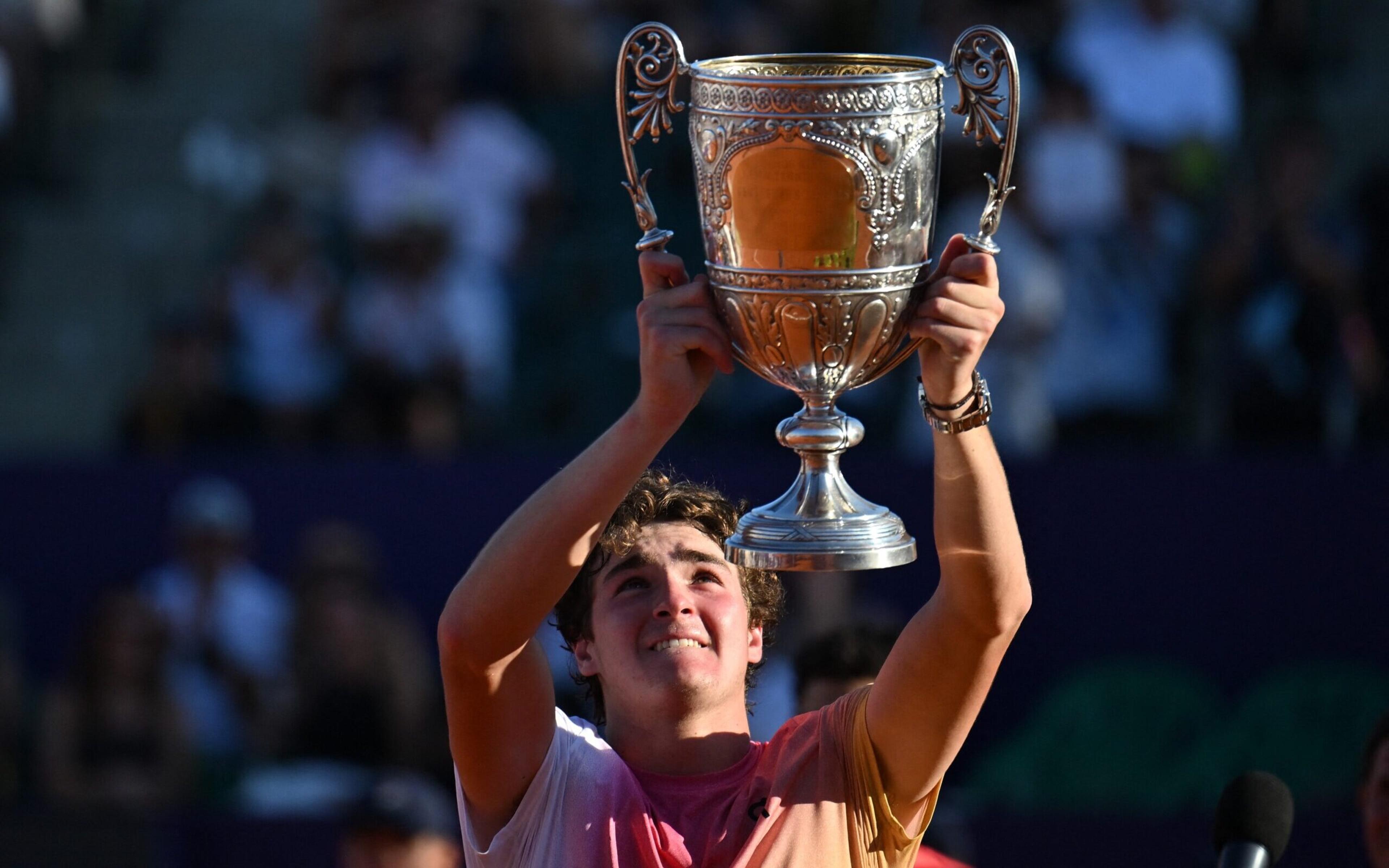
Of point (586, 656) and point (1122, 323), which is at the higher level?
point (586, 656)

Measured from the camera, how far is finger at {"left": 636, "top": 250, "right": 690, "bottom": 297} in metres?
2.80

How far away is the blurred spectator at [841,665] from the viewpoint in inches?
148

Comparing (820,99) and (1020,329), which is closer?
(820,99)

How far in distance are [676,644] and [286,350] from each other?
5427 millimetres

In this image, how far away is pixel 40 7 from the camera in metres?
9.77

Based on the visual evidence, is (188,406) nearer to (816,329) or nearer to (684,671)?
(684,671)

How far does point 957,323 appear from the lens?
8.81 ft

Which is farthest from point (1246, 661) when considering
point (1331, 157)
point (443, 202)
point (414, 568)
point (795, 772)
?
point (795, 772)

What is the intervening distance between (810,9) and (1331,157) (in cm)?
222

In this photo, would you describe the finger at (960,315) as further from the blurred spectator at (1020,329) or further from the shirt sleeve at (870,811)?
the blurred spectator at (1020,329)

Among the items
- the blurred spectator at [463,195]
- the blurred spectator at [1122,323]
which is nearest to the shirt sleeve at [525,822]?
the blurred spectator at [1122,323]

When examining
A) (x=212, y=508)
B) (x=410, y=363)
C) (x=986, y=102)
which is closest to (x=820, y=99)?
(x=986, y=102)

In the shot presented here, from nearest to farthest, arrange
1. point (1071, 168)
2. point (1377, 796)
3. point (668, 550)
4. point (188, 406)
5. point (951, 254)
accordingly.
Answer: point (951, 254) < point (668, 550) < point (1377, 796) < point (1071, 168) < point (188, 406)

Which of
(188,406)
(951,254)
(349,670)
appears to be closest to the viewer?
(951,254)
